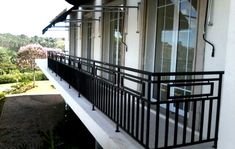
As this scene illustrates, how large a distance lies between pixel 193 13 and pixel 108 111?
2343 mm

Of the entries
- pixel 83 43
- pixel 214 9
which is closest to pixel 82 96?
pixel 214 9

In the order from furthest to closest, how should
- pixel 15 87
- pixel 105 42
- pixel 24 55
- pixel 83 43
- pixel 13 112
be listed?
pixel 24 55
pixel 15 87
pixel 13 112
pixel 83 43
pixel 105 42

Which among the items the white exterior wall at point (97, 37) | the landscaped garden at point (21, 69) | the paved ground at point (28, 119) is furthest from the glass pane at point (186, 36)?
the landscaped garden at point (21, 69)

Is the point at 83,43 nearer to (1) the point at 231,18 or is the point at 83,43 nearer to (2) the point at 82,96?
(2) the point at 82,96

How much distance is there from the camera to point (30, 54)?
30.3m

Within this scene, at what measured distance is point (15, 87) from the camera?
2788 cm

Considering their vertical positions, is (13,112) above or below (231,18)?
below

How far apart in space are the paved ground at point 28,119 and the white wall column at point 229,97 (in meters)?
7.83

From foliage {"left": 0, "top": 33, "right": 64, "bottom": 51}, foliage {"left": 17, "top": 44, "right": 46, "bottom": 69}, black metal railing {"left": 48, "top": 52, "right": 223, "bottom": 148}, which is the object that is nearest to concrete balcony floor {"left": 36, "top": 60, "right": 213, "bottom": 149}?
black metal railing {"left": 48, "top": 52, "right": 223, "bottom": 148}

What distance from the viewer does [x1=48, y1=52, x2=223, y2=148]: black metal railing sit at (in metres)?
3.50

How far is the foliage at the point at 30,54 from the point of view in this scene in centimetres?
2877

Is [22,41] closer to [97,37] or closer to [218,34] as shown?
[97,37]

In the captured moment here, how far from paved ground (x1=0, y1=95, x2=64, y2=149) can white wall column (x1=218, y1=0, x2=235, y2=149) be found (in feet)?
25.7

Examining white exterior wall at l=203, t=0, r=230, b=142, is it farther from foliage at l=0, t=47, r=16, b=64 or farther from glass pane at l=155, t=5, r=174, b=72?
foliage at l=0, t=47, r=16, b=64
